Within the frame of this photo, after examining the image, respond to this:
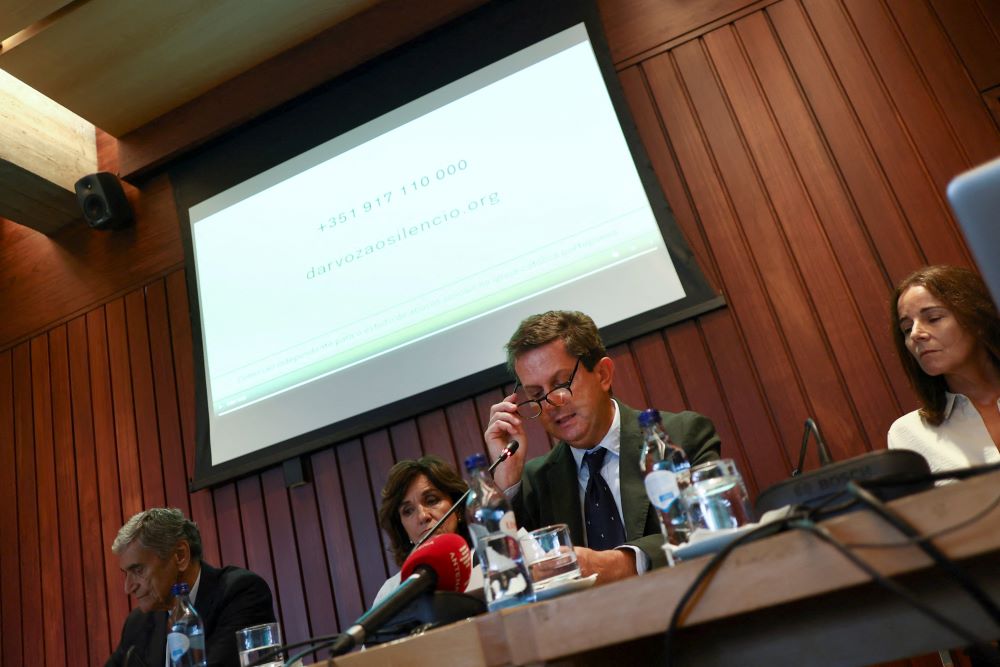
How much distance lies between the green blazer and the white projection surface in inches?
29.7

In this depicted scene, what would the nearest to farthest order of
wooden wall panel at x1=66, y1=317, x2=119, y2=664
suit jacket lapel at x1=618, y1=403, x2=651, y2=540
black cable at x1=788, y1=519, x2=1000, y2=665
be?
black cable at x1=788, y1=519, x2=1000, y2=665 < suit jacket lapel at x1=618, y1=403, x2=651, y2=540 < wooden wall panel at x1=66, y1=317, x2=119, y2=664

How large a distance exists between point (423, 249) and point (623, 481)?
144 cm

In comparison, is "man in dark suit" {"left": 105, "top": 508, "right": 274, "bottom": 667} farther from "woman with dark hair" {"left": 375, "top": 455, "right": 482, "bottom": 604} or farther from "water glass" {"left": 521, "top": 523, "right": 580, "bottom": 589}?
"water glass" {"left": 521, "top": 523, "right": 580, "bottom": 589}

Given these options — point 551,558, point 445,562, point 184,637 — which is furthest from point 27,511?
point 551,558

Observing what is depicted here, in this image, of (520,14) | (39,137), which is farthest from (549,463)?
(39,137)

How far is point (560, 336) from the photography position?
192cm

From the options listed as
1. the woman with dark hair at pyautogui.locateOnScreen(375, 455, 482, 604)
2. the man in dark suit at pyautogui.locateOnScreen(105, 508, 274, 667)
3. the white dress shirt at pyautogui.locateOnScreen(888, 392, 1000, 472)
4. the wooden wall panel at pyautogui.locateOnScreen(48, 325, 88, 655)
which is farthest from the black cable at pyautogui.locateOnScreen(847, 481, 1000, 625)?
the wooden wall panel at pyautogui.locateOnScreen(48, 325, 88, 655)

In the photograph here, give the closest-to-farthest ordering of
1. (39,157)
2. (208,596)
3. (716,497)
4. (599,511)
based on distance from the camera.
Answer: (716,497) < (599,511) < (208,596) < (39,157)

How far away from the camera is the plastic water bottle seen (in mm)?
1695

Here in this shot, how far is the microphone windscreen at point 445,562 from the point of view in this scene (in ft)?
3.71

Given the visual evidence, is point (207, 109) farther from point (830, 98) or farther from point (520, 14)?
point (830, 98)

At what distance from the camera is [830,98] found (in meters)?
2.56

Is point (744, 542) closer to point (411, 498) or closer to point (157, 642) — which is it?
point (411, 498)

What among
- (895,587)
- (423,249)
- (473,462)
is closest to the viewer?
(895,587)
